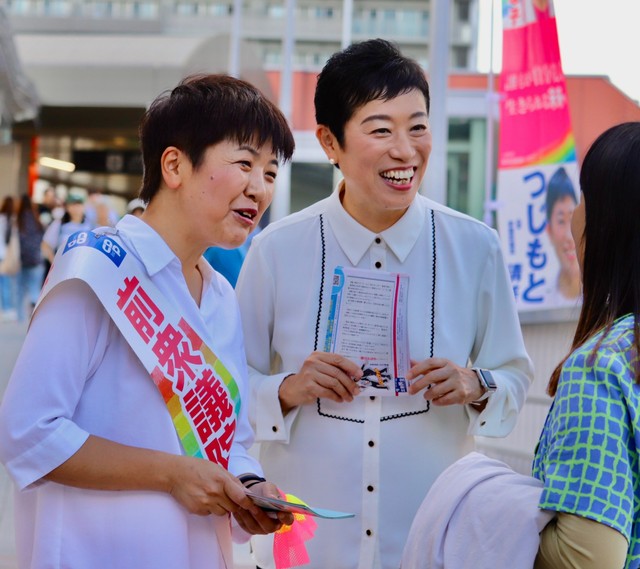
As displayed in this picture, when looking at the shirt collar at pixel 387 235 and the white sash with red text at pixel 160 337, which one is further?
the shirt collar at pixel 387 235

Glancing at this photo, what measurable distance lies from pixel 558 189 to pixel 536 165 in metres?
0.20

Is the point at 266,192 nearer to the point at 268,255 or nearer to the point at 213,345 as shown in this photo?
the point at 213,345

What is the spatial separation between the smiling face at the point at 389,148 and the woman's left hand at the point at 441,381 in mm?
374

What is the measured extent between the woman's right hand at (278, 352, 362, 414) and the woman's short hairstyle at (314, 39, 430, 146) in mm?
509

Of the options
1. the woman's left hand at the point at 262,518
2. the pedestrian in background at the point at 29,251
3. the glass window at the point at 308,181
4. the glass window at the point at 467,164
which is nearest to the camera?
the woman's left hand at the point at 262,518

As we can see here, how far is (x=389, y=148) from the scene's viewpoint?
88.9 inches

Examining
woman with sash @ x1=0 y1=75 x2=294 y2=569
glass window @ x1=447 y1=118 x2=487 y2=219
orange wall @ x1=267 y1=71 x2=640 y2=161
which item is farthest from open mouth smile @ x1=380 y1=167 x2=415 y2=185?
glass window @ x1=447 y1=118 x2=487 y2=219

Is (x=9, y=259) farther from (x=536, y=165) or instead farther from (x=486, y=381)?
(x=486, y=381)

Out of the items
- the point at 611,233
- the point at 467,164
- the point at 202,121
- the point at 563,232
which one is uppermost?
the point at 202,121

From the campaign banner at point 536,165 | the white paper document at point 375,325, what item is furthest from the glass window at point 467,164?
the white paper document at point 375,325

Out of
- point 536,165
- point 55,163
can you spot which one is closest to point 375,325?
point 536,165

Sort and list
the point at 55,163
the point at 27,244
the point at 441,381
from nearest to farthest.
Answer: the point at 441,381 → the point at 27,244 → the point at 55,163

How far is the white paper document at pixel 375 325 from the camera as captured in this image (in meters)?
2.22

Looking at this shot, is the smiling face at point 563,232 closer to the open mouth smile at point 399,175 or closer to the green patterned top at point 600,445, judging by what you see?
the open mouth smile at point 399,175
